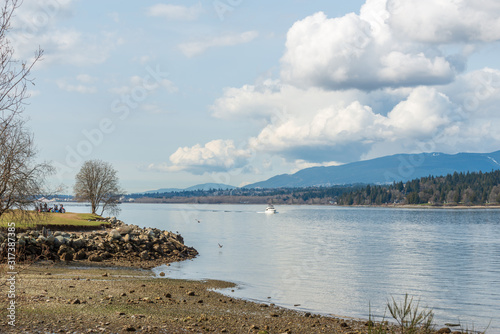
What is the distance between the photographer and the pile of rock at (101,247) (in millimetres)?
32719

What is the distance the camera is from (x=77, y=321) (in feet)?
45.5

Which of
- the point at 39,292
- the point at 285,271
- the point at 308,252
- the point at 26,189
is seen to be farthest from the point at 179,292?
the point at 308,252

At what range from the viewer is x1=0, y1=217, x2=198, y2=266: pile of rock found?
107ft

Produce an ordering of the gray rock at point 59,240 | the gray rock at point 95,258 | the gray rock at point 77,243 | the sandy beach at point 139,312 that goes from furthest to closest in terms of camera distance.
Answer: the gray rock at point 77,243, the gray rock at point 59,240, the gray rock at point 95,258, the sandy beach at point 139,312

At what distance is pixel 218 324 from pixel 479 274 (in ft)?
→ 95.4

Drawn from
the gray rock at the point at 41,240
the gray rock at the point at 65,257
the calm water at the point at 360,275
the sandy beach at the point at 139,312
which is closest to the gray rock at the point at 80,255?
the gray rock at the point at 65,257

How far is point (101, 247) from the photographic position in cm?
3728

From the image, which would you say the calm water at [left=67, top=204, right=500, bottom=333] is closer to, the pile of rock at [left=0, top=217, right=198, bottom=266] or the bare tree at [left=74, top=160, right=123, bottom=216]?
the pile of rock at [left=0, top=217, right=198, bottom=266]

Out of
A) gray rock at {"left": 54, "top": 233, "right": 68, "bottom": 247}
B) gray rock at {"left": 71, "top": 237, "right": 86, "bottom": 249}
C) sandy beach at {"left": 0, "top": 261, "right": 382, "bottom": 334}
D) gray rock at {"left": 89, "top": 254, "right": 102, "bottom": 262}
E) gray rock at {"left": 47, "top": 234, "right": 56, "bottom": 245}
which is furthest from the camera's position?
gray rock at {"left": 71, "top": 237, "right": 86, "bottom": 249}

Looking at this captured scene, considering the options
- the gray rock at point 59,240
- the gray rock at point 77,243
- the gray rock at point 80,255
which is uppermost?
the gray rock at point 59,240

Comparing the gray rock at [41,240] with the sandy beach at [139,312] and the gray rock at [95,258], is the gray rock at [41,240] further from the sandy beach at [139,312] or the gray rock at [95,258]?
the sandy beach at [139,312]

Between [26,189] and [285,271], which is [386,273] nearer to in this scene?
[285,271]

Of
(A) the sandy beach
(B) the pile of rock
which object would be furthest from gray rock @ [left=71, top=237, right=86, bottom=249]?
(A) the sandy beach

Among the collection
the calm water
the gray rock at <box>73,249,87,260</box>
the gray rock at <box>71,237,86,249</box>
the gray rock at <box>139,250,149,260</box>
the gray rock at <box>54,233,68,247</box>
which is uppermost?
the gray rock at <box>54,233,68,247</box>
